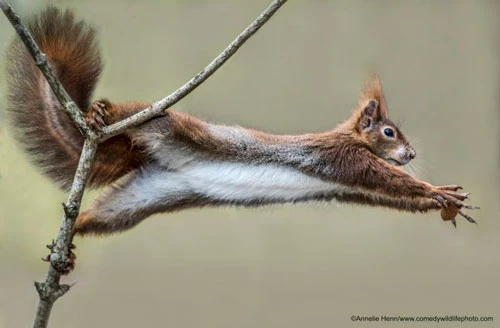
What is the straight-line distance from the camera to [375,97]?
129 inches

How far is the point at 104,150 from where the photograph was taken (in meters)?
2.75

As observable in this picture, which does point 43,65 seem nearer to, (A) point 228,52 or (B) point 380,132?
(A) point 228,52

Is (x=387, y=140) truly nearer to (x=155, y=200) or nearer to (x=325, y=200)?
(x=325, y=200)

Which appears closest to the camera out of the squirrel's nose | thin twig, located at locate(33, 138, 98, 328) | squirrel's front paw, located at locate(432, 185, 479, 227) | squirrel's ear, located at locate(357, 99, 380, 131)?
thin twig, located at locate(33, 138, 98, 328)

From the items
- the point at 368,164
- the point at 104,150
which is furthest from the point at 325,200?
the point at 104,150

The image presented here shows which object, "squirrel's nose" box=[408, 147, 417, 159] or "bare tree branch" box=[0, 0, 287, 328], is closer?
"bare tree branch" box=[0, 0, 287, 328]

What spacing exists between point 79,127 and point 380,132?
1.47 meters

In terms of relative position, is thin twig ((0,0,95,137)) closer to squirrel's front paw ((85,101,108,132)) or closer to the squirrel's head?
squirrel's front paw ((85,101,108,132))

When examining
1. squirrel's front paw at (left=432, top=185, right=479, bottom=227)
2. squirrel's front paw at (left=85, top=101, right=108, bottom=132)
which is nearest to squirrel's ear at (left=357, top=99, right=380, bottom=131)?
squirrel's front paw at (left=432, top=185, right=479, bottom=227)

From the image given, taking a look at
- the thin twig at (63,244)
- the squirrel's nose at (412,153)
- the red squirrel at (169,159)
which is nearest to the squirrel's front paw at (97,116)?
the red squirrel at (169,159)

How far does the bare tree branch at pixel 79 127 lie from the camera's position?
2.10 metres

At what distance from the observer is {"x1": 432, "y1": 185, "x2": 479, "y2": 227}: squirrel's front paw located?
2588 mm

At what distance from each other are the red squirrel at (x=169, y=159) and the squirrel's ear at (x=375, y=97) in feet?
0.63

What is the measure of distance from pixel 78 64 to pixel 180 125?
0.43m
